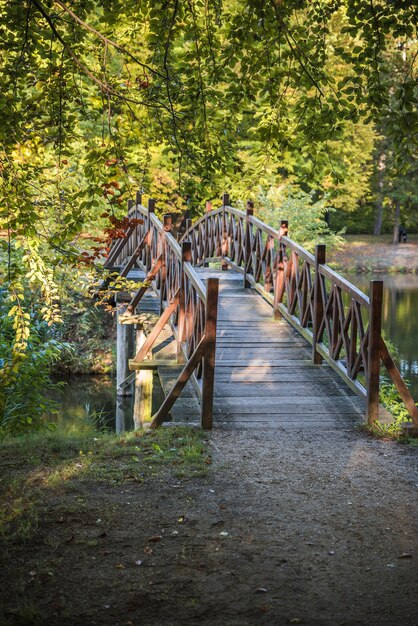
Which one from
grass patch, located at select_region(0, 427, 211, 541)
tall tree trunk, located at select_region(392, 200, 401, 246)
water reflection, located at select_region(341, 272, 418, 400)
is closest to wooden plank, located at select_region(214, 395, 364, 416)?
grass patch, located at select_region(0, 427, 211, 541)

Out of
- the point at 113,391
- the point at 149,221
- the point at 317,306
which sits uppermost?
the point at 149,221

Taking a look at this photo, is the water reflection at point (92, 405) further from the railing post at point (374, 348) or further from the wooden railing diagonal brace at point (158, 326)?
the railing post at point (374, 348)

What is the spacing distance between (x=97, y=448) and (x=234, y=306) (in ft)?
18.5

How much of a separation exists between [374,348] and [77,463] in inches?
117

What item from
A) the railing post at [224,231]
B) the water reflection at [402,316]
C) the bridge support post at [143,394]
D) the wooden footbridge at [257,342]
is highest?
the railing post at [224,231]

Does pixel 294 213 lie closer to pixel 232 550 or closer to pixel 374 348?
pixel 374 348

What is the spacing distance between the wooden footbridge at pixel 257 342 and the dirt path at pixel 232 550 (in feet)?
4.25

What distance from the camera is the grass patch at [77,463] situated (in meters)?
5.30

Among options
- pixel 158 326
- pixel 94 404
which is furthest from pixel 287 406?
pixel 94 404

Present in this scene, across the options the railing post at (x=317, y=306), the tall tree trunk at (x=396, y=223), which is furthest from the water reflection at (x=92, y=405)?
the tall tree trunk at (x=396, y=223)

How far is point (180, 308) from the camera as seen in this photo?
978cm

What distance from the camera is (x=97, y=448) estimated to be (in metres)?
6.72

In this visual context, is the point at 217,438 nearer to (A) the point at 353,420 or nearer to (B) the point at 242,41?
(A) the point at 353,420

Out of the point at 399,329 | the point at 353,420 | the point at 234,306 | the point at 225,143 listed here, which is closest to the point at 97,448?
the point at 353,420
